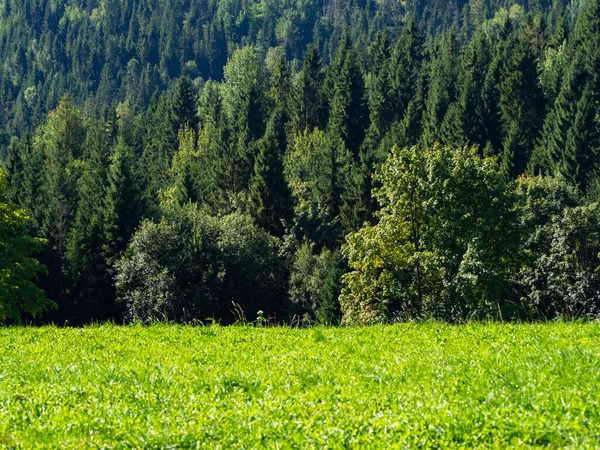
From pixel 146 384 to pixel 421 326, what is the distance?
5.44 meters

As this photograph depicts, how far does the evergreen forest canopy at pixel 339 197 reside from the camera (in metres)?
35.5

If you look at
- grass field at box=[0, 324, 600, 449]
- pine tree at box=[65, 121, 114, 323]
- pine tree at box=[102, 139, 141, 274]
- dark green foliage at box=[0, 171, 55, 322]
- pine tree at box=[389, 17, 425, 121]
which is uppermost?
grass field at box=[0, 324, 600, 449]


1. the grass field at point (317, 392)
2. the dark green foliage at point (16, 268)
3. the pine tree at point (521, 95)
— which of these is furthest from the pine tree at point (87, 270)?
the pine tree at point (521, 95)

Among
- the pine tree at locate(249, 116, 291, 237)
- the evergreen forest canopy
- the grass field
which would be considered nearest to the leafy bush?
the evergreen forest canopy

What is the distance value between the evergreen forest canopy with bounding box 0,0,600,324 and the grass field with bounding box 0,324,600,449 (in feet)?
7.67

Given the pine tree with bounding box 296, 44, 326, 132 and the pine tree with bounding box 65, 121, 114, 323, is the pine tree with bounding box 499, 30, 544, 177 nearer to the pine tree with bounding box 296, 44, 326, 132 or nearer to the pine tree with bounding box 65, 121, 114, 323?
the pine tree with bounding box 296, 44, 326, 132

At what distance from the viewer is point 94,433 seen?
7.04 meters

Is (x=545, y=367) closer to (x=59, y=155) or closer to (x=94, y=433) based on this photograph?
(x=94, y=433)

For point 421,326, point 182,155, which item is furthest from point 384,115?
point 421,326

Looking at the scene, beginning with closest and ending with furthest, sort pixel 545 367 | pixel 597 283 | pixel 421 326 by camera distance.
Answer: pixel 545 367 < pixel 421 326 < pixel 597 283

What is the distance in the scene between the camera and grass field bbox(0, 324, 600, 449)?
677cm

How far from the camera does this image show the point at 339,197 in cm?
7638

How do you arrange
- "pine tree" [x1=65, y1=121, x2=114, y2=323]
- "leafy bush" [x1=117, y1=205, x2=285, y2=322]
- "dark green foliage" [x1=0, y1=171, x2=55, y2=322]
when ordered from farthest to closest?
"pine tree" [x1=65, y1=121, x2=114, y2=323] < "leafy bush" [x1=117, y1=205, x2=285, y2=322] < "dark green foliage" [x1=0, y1=171, x2=55, y2=322]

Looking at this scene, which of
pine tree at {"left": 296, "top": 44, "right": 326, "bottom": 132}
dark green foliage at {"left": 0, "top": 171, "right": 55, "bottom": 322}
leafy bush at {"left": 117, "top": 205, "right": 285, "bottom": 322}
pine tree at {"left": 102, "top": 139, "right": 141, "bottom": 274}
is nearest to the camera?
dark green foliage at {"left": 0, "top": 171, "right": 55, "bottom": 322}
